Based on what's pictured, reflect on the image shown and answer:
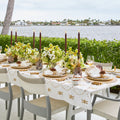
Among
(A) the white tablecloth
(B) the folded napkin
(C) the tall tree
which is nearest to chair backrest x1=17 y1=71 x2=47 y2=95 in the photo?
(A) the white tablecloth

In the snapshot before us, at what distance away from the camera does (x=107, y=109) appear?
2480mm

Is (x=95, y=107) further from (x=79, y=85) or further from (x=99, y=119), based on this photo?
(x=99, y=119)

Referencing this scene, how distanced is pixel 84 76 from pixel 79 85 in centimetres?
40

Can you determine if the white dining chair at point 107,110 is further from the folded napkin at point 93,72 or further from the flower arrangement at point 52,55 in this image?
the flower arrangement at point 52,55

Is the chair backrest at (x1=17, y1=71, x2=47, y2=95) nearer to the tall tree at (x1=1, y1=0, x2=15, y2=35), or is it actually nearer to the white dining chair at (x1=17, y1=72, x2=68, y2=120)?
the white dining chair at (x1=17, y1=72, x2=68, y2=120)

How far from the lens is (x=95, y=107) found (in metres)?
2.55

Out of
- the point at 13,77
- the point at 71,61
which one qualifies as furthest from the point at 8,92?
the point at 71,61

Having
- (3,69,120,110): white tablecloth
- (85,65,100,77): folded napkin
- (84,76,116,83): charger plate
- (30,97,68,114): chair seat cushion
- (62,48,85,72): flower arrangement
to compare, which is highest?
(62,48,85,72): flower arrangement

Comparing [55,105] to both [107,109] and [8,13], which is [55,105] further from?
[8,13]

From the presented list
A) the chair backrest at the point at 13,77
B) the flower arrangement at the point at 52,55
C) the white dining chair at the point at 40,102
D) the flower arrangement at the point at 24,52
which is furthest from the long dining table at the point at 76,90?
the flower arrangement at the point at 24,52

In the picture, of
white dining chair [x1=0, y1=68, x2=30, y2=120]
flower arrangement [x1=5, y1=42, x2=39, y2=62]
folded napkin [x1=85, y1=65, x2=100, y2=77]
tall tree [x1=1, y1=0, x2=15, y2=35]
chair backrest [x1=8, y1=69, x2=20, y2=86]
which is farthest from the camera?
tall tree [x1=1, y1=0, x2=15, y2=35]

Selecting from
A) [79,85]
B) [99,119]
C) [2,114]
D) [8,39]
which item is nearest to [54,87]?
[79,85]

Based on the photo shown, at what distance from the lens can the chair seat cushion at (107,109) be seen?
2.36 m

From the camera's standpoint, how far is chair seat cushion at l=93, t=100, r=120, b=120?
7.73 feet
